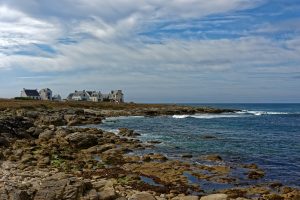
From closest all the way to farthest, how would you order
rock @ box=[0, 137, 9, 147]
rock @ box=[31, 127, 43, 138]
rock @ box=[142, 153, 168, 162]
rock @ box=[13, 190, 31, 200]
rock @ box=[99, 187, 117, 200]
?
rock @ box=[13, 190, 31, 200], rock @ box=[99, 187, 117, 200], rock @ box=[142, 153, 168, 162], rock @ box=[0, 137, 9, 147], rock @ box=[31, 127, 43, 138]

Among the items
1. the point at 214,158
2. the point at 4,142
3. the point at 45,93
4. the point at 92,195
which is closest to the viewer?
the point at 92,195

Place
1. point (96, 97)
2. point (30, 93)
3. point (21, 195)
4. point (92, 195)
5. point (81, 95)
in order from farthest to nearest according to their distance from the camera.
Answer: point (81, 95) < point (96, 97) < point (30, 93) < point (92, 195) < point (21, 195)

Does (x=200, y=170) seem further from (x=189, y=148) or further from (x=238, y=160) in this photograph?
(x=189, y=148)

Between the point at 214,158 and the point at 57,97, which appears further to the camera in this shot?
the point at 57,97

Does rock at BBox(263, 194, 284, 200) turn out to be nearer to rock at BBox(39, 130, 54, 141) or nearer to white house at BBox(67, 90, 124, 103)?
rock at BBox(39, 130, 54, 141)

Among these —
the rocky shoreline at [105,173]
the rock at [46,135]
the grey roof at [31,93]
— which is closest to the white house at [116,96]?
the grey roof at [31,93]

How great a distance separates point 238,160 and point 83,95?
140m

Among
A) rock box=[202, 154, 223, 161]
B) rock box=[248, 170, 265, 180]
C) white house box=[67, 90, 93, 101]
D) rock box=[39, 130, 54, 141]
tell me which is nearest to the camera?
rock box=[248, 170, 265, 180]

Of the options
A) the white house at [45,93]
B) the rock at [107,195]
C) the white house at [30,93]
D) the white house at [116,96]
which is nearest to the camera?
the rock at [107,195]

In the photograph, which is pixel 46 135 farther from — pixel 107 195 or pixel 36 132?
pixel 107 195

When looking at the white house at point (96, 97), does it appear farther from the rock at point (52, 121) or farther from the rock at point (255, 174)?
the rock at point (255, 174)

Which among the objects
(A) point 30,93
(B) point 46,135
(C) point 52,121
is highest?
(A) point 30,93

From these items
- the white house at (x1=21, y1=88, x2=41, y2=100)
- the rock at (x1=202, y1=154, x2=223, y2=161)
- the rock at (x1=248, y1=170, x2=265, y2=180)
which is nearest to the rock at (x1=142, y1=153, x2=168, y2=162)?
the rock at (x1=202, y1=154, x2=223, y2=161)

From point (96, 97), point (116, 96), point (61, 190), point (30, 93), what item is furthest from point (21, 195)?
point (116, 96)
